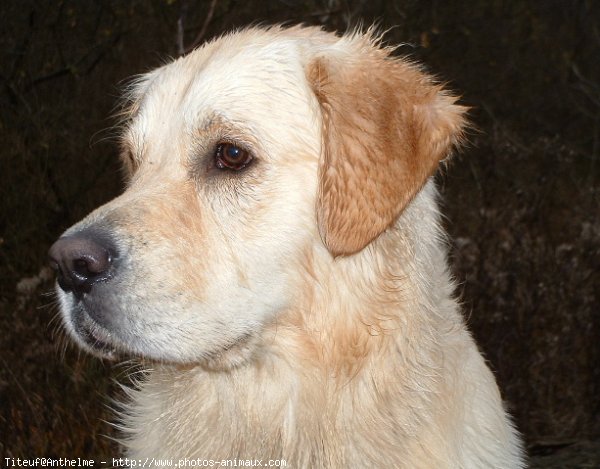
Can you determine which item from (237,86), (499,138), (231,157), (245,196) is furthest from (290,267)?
(499,138)

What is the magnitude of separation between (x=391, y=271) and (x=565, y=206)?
462 cm

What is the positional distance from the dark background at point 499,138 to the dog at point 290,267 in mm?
3108

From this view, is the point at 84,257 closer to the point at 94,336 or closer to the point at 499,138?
the point at 94,336

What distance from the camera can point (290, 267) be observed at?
281cm

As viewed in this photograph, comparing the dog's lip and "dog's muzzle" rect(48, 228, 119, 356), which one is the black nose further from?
the dog's lip

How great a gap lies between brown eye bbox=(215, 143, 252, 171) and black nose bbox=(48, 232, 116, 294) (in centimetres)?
55

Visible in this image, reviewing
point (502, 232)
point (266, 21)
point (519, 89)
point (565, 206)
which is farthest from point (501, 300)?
point (266, 21)

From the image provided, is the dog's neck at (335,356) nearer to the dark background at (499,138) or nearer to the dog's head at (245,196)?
the dog's head at (245,196)

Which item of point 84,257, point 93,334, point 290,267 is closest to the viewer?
point 84,257

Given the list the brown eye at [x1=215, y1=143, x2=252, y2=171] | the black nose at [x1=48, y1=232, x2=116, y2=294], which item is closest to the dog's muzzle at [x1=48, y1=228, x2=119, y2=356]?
the black nose at [x1=48, y1=232, x2=116, y2=294]

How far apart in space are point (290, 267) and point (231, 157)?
1.50 ft

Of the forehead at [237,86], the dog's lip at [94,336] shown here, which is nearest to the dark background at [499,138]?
the forehead at [237,86]

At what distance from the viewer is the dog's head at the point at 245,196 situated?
8.54ft

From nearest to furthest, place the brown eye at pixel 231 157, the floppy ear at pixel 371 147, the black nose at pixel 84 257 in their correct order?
the black nose at pixel 84 257 < the floppy ear at pixel 371 147 < the brown eye at pixel 231 157
